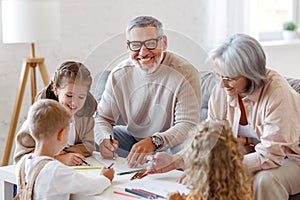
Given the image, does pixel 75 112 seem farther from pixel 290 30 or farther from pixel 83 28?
pixel 290 30

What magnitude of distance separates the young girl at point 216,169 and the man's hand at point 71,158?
53cm

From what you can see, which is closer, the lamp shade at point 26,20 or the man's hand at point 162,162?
the man's hand at point 162,162

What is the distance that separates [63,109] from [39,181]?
0.25 meters

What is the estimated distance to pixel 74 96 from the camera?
7.47ft

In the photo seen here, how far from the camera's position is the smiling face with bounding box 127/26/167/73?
208cm

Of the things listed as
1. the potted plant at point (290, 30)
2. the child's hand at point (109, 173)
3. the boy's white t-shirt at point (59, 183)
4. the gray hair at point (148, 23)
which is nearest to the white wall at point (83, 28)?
the potted plant at point (290, 30)

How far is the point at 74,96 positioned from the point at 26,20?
107cm

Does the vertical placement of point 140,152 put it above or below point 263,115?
below

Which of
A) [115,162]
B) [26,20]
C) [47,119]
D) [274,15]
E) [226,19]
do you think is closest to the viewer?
[47,119]

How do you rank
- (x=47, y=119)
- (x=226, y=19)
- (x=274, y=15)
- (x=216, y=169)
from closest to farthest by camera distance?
1. (x=216, y=169)
2. (x=47, y=119)
3. (x=226, y=19)
4. (x=274, y=15)

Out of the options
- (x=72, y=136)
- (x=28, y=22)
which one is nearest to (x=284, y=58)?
(x=28, y=22)

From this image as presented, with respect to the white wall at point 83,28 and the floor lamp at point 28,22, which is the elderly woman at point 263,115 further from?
the floor lamp at point 28,22

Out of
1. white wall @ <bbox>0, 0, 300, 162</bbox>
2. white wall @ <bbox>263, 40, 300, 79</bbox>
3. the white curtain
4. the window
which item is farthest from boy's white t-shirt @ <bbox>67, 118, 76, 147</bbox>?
the window

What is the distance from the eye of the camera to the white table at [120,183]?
2023 mm
